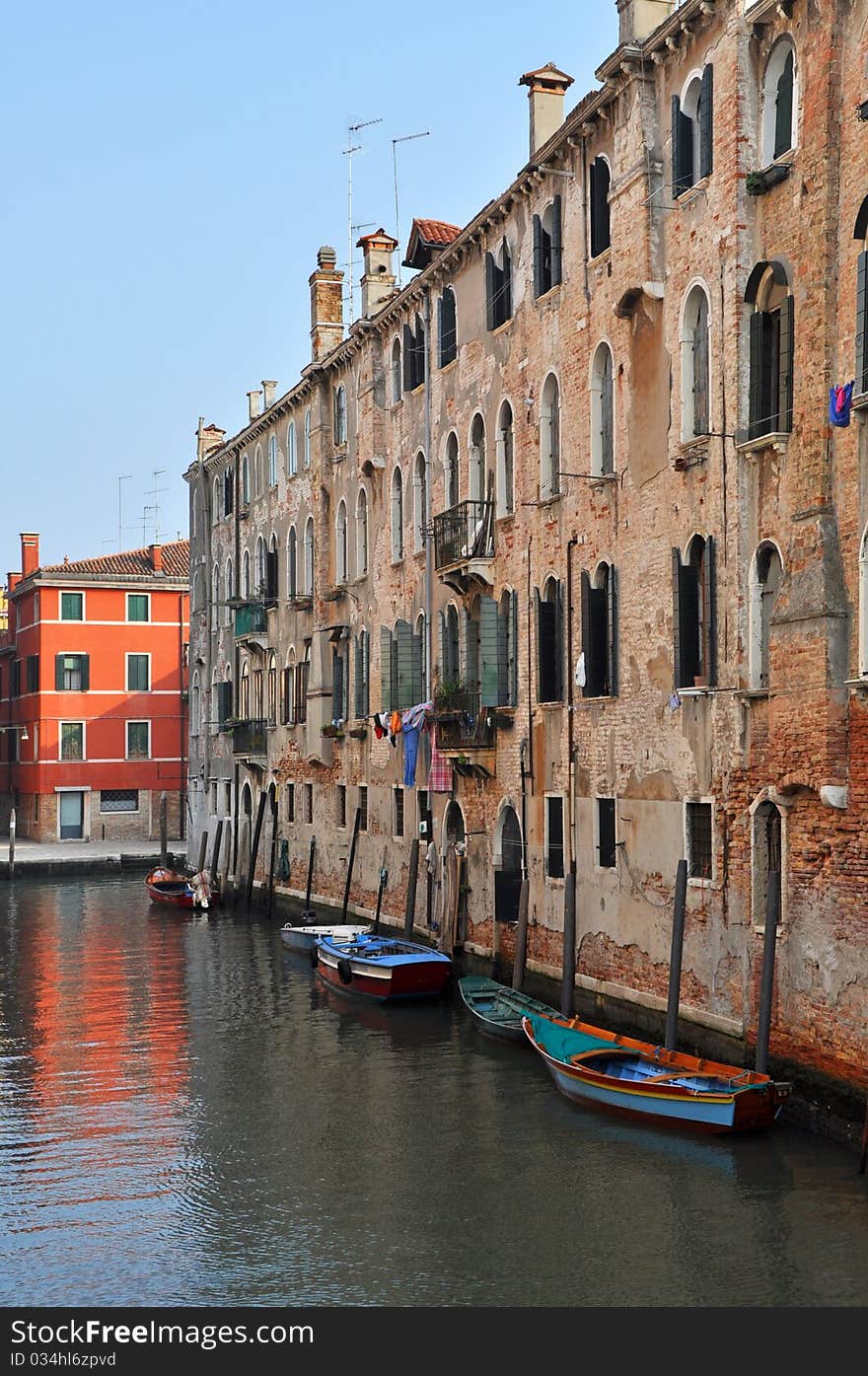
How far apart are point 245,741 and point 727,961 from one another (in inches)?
969

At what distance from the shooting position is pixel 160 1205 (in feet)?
46.5

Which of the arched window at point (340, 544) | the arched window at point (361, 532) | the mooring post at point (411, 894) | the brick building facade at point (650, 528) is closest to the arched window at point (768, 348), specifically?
the brick building facade at point (650, 528)

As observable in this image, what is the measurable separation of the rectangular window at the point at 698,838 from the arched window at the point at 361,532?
14.7 metres

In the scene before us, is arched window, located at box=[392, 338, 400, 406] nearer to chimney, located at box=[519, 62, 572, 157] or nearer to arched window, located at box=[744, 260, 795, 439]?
chimney, located at box=[519, 62, 572, 157]

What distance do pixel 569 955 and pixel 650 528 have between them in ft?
18.1

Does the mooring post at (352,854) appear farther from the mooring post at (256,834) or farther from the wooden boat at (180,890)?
the wooden boat at (180,890)

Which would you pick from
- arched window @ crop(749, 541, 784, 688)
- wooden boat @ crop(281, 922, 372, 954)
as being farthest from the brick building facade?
wooden boat @ crop(281, 922, 372, 954)

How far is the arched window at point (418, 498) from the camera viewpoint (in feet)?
90.1

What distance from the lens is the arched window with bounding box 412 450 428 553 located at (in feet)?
90.1

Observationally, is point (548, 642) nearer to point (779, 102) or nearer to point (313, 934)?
point (779, 102)

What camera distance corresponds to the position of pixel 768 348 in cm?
1638

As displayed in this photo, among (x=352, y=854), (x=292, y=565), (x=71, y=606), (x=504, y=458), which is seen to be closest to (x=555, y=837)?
(x=504, y=458)
